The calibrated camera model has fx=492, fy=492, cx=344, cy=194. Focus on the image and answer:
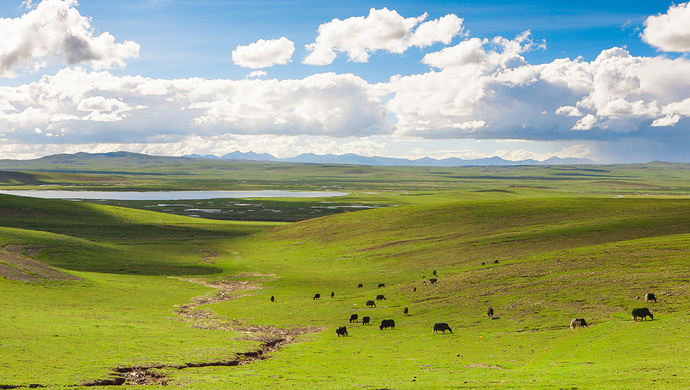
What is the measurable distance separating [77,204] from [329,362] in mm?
147532

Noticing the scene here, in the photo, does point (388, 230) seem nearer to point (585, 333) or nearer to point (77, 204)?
point (585, 333)

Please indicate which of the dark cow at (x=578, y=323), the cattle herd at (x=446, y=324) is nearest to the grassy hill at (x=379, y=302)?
the cattle herd at (x=446, y=324)

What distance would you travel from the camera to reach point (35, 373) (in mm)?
27188

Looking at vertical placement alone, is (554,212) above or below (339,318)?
above

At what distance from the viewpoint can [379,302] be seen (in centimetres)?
5944

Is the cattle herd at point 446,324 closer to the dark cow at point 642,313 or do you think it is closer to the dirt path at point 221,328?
the dark cow at point 642,313

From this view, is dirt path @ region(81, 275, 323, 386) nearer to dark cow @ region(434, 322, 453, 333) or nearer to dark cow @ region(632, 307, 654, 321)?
dark cow @ region(434, 322, 453, 333)

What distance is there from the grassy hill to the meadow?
9.2 inches

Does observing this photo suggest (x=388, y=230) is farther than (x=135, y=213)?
No

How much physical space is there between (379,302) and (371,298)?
255 centimetres

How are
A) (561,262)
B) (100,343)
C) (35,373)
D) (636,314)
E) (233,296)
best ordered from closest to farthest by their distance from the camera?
(35,373) → (100,343) → (636,314) → (561,262) → (233,296)

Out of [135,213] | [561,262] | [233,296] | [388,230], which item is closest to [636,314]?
[561,262]

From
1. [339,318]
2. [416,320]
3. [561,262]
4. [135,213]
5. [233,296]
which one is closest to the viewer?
[416,320]

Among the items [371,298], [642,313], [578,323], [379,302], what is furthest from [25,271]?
[642,313]
